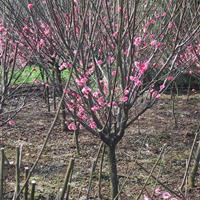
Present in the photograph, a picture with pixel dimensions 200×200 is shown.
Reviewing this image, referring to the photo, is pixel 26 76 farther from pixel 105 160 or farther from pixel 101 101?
pixel 101 101

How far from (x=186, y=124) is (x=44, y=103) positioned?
135 inches

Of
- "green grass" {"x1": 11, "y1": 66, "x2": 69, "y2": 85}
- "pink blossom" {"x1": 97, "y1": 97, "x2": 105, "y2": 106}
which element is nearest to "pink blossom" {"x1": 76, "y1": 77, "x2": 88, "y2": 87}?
"pink blossom" {"x1": 97, "y1": 97, "x2": 105, "y2": 106}

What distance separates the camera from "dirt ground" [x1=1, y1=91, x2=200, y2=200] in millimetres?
5152

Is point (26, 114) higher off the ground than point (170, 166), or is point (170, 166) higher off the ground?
point (26, 114)

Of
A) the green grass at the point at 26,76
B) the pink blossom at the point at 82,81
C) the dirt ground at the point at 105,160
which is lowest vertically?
the dirt ground at the point at 105,160

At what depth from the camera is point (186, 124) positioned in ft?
26.7

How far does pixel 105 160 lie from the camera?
604cm

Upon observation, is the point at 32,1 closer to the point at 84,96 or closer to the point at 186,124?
the point at 84,96

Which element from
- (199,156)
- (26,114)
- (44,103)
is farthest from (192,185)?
(44,103)

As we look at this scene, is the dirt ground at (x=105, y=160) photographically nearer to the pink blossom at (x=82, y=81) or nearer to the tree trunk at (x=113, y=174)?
the tree trunk at (x=113, y=174)

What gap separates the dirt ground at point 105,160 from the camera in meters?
5.15

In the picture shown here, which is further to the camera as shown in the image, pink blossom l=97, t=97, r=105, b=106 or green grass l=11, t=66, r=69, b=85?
green grass l=11, t=66, r=69, b=85

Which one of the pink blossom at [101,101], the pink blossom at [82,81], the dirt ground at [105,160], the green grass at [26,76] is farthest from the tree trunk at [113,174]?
the green grass at [26,76]

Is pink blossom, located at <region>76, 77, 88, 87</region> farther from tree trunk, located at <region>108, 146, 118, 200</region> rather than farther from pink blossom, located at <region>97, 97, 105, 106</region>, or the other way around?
tree trunk, located at <region>108, 146, 118, 200</region>
